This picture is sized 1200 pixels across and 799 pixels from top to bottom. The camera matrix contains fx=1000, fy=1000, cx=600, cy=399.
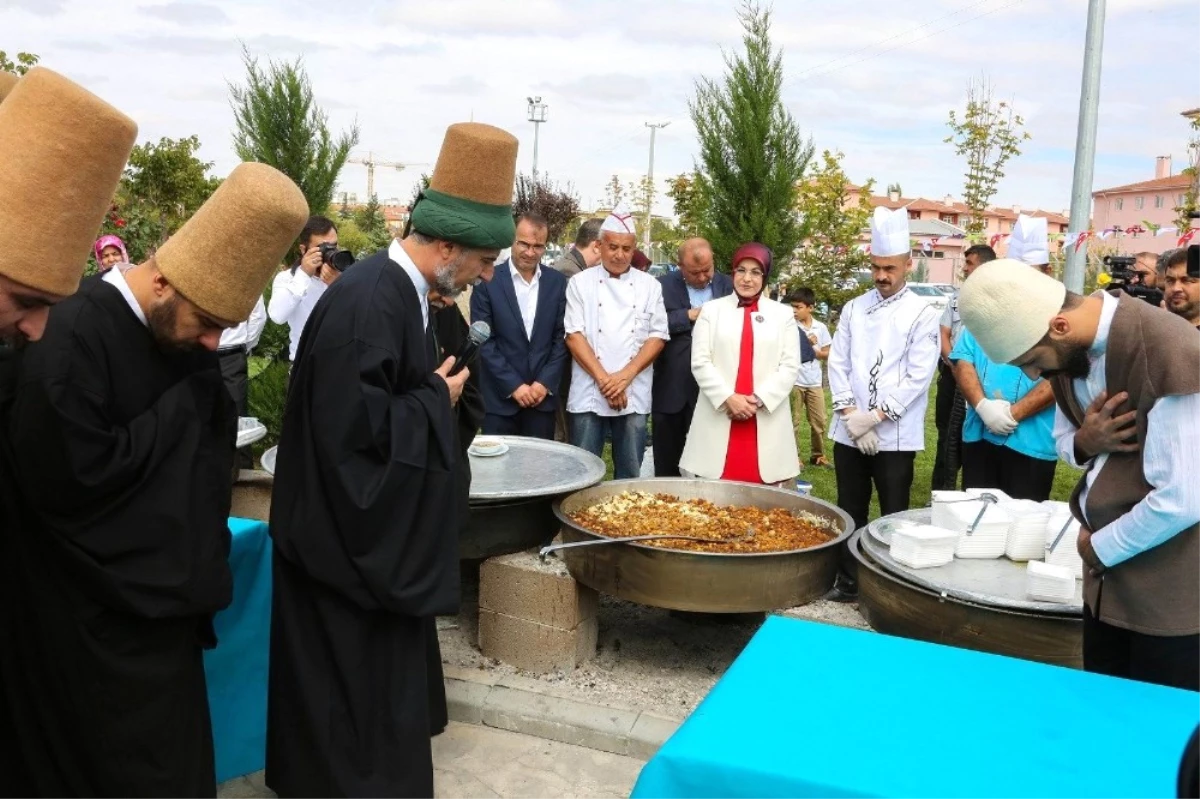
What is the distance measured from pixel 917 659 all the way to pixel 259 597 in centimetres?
220

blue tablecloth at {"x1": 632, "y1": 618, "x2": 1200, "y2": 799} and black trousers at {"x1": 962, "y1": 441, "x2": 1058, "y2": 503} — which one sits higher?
blue tablecloth at {"x1": 632, "y1": 618, "x2": 1200, "y2": 799}

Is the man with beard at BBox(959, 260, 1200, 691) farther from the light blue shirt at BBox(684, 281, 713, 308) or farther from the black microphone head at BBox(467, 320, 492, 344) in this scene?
the light blue shirt at BBox(684, 281, 713, 308)

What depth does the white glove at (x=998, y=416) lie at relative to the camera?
4.97m

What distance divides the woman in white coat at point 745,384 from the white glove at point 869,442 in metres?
0.47

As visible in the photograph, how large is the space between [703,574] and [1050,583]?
121 centimetres

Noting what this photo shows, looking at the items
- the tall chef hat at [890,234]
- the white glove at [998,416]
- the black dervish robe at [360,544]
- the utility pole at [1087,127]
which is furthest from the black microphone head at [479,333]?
the utility pole at [1087,127]

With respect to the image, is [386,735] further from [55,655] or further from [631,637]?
[631,637]

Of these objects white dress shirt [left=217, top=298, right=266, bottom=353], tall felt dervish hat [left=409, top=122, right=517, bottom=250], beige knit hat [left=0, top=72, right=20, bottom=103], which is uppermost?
beige knit hat [left=0, top=72, right=20, bottom=103]

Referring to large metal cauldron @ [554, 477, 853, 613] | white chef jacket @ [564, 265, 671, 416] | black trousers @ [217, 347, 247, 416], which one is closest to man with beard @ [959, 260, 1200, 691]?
large metal cauldron @ [554, 477, 853, 613]

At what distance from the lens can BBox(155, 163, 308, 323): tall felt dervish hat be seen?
2414 mm

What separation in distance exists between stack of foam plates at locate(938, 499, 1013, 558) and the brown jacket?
2.56ft

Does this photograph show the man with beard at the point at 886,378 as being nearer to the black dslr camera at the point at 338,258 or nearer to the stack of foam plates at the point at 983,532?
the stack of foam plates at the point at 983,532

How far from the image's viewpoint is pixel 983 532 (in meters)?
3.43

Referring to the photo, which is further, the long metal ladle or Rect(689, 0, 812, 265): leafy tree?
Rect(689, 0, 812, 265): leafy tree
